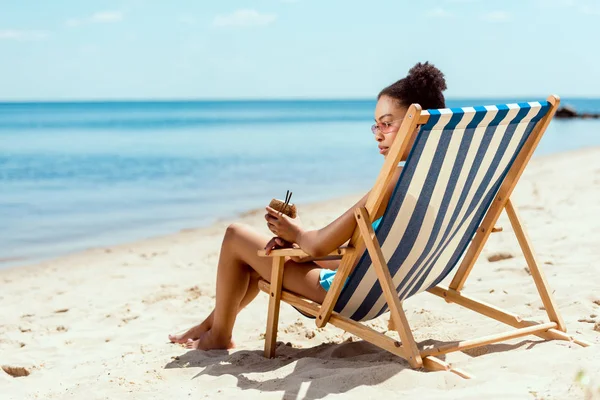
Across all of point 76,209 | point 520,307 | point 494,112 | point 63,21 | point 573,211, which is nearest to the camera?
point 494,112

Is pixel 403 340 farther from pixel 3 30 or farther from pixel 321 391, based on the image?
pixel 3 30

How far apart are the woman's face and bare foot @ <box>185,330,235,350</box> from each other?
1.21m

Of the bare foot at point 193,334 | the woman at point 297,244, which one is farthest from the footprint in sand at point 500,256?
the bare foot at point 193,334

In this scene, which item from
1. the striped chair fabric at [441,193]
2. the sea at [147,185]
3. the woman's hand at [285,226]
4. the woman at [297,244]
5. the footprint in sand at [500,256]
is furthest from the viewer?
the sea at [147,185]

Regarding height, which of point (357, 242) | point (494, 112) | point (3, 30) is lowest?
point (357, 242)

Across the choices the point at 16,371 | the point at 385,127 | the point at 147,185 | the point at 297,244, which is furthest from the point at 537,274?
the point at 147,185

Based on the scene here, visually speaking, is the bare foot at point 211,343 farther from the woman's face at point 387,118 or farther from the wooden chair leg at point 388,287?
the woman's face at point 387,118

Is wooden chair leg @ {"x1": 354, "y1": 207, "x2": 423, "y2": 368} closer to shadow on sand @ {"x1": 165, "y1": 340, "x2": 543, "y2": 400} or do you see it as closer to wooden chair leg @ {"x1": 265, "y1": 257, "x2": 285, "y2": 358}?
shadow on sand @ {"x1": 165, "y1": 340, "x2": 543, "y2": 400}

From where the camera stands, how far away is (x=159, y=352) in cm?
340

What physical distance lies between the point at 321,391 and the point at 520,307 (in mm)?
1586

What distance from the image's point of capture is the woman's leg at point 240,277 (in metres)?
3.08

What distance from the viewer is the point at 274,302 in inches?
123

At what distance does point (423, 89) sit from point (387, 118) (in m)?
0.17

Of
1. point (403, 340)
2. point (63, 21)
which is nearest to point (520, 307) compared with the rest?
point (403, 340)
